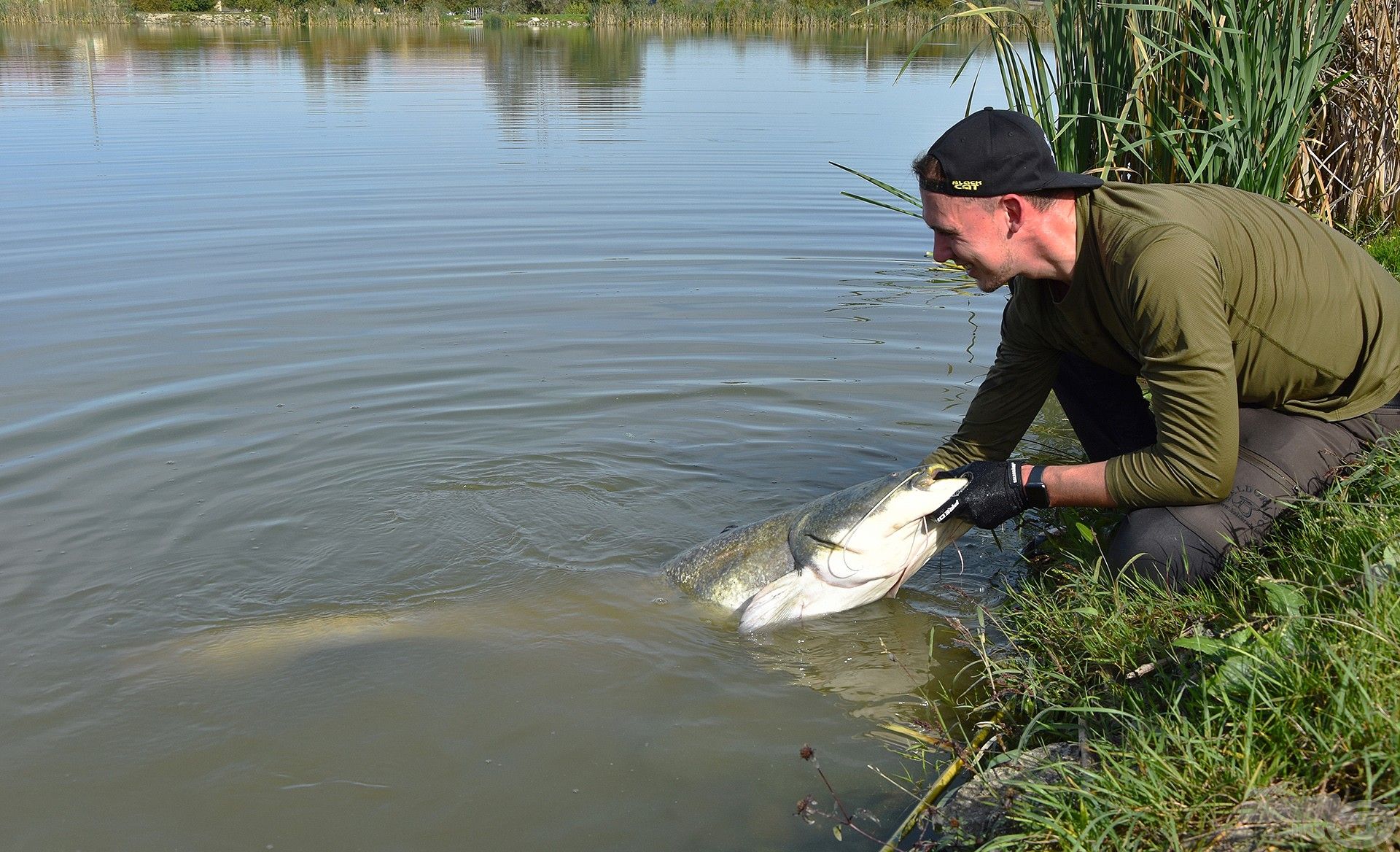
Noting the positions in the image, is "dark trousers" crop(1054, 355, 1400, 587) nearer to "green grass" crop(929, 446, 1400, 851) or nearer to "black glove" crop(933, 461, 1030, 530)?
"green grass" crop(929, 446, 1400, 851)

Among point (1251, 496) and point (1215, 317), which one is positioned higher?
point (1215, 317)

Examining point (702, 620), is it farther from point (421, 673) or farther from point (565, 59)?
point (565, 59)

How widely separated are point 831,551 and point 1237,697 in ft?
4.94

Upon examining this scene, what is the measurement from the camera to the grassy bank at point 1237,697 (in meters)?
2.13

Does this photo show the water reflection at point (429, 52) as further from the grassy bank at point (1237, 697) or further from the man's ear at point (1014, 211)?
the grassy bank at point (1237, 697)

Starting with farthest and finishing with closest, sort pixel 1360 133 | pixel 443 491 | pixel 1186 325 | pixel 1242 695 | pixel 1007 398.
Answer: pixel 1360 133 < pixel 443 491 < pixel 1007 398 < pixel 1186 325 < pixel 1242 695

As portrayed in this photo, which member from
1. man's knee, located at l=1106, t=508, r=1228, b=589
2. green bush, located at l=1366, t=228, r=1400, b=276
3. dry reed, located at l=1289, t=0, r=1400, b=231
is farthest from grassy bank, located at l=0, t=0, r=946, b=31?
man's knee, located at l=1106, t=508, r=1228, b=589

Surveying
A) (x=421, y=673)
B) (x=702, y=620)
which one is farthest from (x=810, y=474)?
(x=421, y=673)

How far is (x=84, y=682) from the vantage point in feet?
Answer: 12.5

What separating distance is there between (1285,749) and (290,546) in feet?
12.8

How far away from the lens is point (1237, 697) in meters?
2.44

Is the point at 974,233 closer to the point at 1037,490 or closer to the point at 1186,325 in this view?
the point at 1186,325

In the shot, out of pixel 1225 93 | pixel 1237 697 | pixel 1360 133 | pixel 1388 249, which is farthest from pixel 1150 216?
pixel 1360 133

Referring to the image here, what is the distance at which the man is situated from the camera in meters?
3.04
